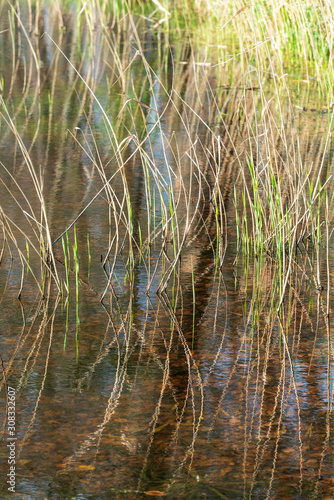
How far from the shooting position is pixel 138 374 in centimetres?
202

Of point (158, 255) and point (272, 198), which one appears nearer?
point (272, 198)

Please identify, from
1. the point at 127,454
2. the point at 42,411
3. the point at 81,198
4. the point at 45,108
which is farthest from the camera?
the point at 45,108

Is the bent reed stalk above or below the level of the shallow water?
above

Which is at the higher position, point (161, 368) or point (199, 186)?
point (199, 186)

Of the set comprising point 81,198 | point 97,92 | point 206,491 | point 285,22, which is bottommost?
point 206,491

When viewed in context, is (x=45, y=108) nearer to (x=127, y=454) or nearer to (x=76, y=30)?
(x=76, y=30)

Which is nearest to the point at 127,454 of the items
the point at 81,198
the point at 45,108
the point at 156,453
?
the point at 156,453

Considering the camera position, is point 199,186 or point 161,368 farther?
point 199,186

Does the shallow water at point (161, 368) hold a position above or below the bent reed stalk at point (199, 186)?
below

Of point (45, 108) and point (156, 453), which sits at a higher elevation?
point (45, 108)

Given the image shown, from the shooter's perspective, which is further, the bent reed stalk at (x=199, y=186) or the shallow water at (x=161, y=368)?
the bent reed stalk at (x=199, y=186)

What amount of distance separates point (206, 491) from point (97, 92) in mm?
4073

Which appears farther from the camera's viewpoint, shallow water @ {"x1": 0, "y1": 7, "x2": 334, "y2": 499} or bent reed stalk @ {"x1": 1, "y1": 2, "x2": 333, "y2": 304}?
bent reed stalk @ {"x1": 1, "y1": 2, "x2": 333, "y2": 304}

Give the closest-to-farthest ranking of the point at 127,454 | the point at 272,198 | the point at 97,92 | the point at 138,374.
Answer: the point at 127,454 → the point at 138,374 → the point at 272,198 → the point at 97,92
